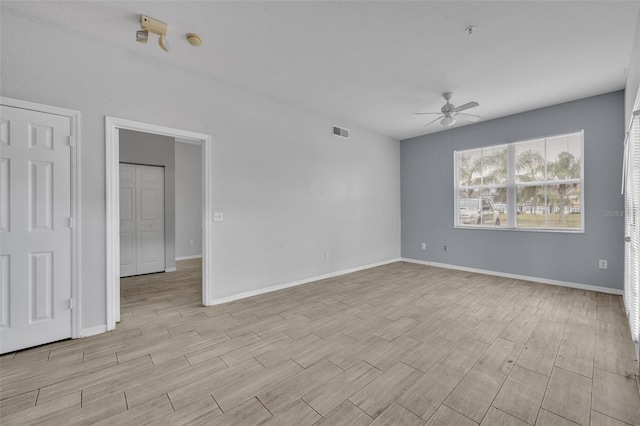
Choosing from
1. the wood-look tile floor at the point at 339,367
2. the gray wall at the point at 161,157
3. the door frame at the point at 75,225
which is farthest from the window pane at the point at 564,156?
the gray wall at the point at 161,157

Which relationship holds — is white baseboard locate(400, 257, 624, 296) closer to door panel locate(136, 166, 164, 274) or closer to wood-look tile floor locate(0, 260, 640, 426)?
wood-look tile floor locate(0, 260, 640, 426)

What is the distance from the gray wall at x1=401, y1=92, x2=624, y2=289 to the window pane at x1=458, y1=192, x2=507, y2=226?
0.61ft

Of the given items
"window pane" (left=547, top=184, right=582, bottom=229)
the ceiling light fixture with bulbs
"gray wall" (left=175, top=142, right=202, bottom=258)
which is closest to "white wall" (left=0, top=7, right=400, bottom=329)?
the ceiling light fixture with bulbs

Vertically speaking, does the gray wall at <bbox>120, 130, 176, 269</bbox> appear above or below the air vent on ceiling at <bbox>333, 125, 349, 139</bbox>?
below

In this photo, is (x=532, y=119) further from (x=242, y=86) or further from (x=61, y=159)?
(x=61, y=159)

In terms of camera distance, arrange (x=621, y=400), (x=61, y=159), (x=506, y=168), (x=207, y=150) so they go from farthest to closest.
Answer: (x=506, y=168) < (x=207, y=150) < (x=61, y=159) < (x=621, y=400)

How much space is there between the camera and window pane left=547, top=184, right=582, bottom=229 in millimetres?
4207

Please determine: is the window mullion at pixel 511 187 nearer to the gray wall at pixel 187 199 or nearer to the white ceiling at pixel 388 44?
the white ceiling at pixel 388 44

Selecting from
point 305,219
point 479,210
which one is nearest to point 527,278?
point 479,210

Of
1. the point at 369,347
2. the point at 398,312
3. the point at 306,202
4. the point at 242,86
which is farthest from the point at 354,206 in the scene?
the point at 369,347

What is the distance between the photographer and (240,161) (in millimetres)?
3762

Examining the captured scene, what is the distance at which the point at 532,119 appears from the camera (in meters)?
4.56

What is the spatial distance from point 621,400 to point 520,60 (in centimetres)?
322

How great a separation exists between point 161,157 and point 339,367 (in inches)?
209
